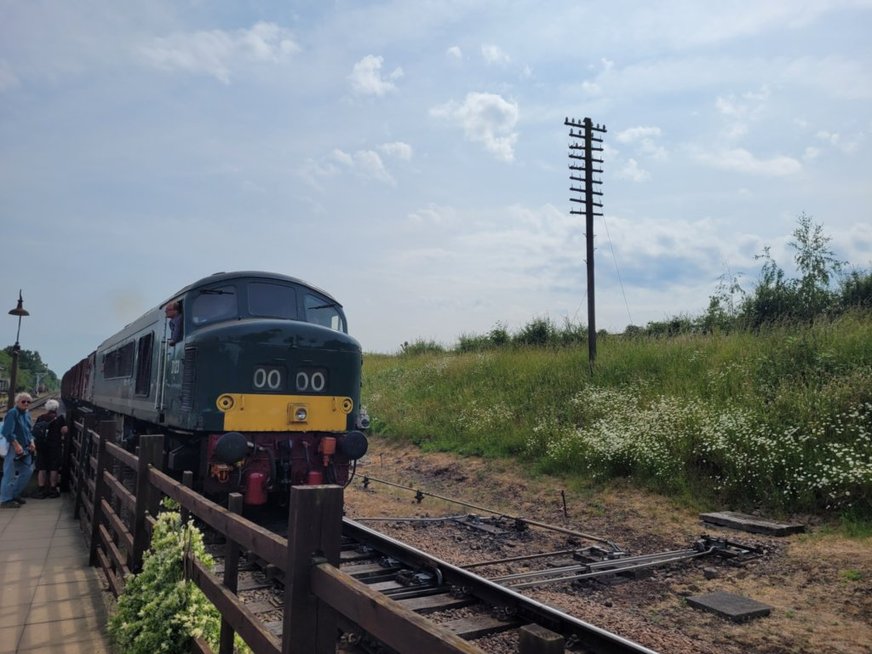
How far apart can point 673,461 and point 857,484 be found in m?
2.55

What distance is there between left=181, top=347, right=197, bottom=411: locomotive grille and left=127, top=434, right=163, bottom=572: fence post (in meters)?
2.96

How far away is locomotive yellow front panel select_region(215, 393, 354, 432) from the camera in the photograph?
25.1 feet

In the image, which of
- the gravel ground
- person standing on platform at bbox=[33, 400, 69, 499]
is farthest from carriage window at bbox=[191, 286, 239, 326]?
person standing on platform at bbox=[33, 400, 69, 499]

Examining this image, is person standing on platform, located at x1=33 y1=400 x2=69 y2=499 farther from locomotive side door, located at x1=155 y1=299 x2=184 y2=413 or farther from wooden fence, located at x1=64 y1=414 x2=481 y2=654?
wooden fence, located at x1=64 y1=414 x2=481 y2=654

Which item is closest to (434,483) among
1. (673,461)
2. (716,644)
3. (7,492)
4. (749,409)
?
(673,461)

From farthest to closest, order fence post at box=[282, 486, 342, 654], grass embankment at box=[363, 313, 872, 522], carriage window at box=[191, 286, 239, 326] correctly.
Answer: grass embankment at box=[363, 313, 872, 522]
carriage window at box=[191, 286, 239, 326]
fence post at box=[282, 486, 342, 654]

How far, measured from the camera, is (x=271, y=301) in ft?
28.8

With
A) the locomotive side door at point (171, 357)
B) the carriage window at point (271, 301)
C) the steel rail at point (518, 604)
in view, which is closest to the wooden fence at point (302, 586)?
the steel rail at point (518, 604)

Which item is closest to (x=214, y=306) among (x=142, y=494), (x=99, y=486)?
(x=99, y=486)

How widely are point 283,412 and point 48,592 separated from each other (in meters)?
3.06

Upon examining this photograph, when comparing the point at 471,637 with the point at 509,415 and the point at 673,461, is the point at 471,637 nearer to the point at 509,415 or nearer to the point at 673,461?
the point at 673,461

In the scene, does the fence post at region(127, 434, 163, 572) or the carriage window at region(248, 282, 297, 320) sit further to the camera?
the carriage window at region(248, 282, 297, 320)

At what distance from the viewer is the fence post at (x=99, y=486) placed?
20.2ft

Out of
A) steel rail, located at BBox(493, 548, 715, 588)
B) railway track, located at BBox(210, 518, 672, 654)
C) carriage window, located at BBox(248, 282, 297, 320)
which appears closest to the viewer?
railway track, located at BBox(210, 518, 672, 654)
